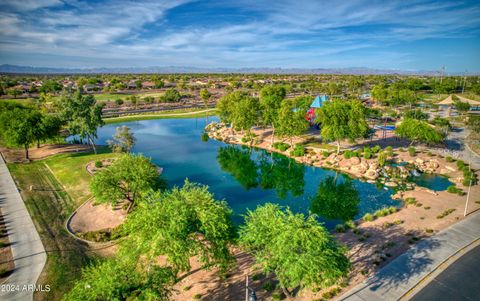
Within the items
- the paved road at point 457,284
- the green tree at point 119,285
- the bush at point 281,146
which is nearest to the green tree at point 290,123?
the bush at point 281,146

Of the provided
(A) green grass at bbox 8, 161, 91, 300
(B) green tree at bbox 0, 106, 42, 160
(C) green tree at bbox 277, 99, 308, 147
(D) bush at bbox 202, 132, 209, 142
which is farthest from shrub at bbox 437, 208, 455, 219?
(B) green tree at bbox 0, 106, 42, 160

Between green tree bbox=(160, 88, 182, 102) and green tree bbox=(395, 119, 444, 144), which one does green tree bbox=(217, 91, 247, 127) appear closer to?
green tree bbox=(395, 119, 444, 144)

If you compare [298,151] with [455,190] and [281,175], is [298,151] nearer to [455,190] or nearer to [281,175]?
[281,175]

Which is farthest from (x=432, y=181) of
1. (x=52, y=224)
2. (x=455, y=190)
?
(x=52, y=224)

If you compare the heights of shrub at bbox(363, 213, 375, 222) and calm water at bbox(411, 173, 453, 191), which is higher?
calm water at bbox(411, 173, 453, 191)

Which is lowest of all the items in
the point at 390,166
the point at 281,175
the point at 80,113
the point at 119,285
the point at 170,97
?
the point at 281,175

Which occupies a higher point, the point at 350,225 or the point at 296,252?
the point at 296,252
